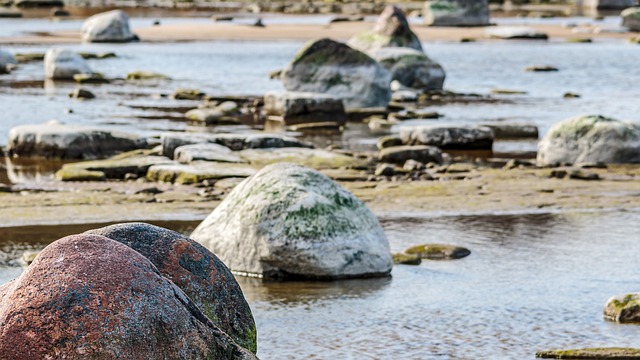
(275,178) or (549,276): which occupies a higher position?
(275,178)

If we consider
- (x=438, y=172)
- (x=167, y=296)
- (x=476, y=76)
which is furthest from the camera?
(x=476, y=76)

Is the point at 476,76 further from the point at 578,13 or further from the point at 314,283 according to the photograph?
the point at 578,13

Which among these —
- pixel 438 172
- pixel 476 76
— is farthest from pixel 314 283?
pixel 476 76

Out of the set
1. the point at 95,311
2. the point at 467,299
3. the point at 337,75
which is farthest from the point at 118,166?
the point at 95,311

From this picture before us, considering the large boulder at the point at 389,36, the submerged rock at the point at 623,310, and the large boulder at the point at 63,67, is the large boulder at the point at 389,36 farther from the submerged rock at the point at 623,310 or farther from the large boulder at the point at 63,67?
the submerged rock at the point at 623,310

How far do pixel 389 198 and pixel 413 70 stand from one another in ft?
58.2

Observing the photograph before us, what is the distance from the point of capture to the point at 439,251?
564 inches

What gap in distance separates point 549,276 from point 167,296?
23.0 feet

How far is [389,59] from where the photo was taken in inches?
1414

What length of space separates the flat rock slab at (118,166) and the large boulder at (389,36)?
18552mm

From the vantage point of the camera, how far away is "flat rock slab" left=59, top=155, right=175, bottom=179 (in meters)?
21.0

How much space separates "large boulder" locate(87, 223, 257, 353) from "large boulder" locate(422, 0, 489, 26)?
58919 mm

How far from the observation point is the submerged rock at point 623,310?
1127cm

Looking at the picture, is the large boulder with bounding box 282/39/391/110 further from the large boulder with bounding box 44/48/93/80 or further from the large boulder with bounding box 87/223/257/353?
the large boulder with bounding box 87/223/257/353
